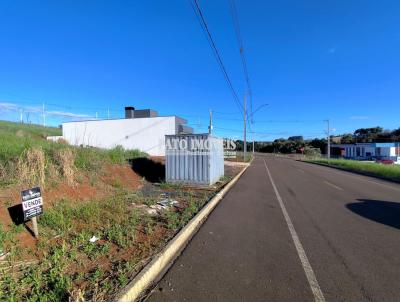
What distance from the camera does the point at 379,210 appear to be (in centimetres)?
808

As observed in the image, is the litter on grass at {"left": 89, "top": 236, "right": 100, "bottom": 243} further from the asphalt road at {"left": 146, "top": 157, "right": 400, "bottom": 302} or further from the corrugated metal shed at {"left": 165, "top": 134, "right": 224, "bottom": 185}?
the corrugated metal shed at {"left": 165, "top": 134, "right": 224, "bottom": 185}

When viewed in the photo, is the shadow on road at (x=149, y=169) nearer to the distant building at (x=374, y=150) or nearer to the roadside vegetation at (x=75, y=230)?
the roadside vegetation at (x=75, y=230)

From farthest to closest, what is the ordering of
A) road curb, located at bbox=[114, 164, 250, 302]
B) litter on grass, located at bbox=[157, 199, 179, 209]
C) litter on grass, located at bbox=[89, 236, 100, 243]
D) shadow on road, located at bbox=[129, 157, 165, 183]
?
shadow on road, located at bbox=[129, 157, 165, 183]
litter on grass, located at bbox=[157, 199, 179, 209]
litter on grass, located at bbox=[89, 236, 100, 243]
road curb, located at bbox=[114, 164, 250, 302]

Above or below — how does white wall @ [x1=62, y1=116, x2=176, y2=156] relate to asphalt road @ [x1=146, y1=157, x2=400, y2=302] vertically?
above

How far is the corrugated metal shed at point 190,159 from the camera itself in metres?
12.0

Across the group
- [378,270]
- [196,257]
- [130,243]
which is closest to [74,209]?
[130,243]

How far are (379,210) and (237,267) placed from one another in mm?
6369

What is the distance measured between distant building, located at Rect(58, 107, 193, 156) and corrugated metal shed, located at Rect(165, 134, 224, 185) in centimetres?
1790

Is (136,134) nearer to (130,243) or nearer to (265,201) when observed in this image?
(265,201)

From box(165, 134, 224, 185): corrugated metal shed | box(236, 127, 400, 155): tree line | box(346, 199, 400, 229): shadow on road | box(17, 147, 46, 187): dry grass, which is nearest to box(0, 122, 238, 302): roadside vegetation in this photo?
box(17, 147, 46, 187): dry grass

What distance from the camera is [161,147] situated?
3141 centimetres

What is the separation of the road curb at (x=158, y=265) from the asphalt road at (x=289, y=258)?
0.14 meters

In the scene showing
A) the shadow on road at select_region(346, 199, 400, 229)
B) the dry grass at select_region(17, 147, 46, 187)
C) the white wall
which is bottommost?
the shadow on road at select_region(346, 199, 400, 229)

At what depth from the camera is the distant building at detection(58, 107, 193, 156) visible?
31.2m
